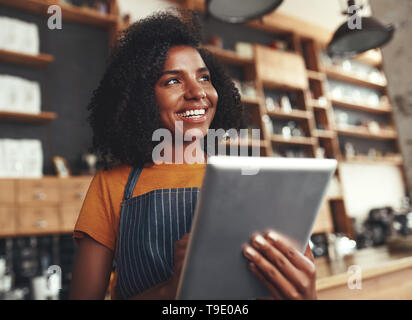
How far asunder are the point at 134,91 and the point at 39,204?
6.67 ft

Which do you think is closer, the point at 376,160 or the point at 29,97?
the point at 29,97

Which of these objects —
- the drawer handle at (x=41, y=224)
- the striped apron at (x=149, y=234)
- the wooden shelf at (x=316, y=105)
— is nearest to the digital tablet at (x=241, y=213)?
the striped apron at (x=149, y=234)

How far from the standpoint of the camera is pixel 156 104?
1.11 m

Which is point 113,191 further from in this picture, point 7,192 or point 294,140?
point 294,140

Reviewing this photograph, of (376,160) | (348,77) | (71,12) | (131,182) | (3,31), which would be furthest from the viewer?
(348,77)

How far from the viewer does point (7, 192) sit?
8.85ft

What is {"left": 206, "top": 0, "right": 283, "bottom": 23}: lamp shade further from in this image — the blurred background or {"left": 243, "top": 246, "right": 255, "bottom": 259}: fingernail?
{"left": 243, "top": 246, "right": 255, "bottom": 259}: fingernail

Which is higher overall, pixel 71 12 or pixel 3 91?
pixel 71 12

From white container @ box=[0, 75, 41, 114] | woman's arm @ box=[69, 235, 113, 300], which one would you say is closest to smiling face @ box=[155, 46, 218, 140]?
woman's arm @ box=[69, 235, 113, 300]

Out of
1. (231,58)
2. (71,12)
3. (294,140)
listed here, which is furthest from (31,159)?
(294,140)

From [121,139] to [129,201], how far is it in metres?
0.27

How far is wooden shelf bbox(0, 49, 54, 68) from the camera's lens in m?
3.07

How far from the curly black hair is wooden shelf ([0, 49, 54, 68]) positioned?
7.31ft

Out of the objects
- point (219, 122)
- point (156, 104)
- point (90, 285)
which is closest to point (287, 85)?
point (219, 122)
